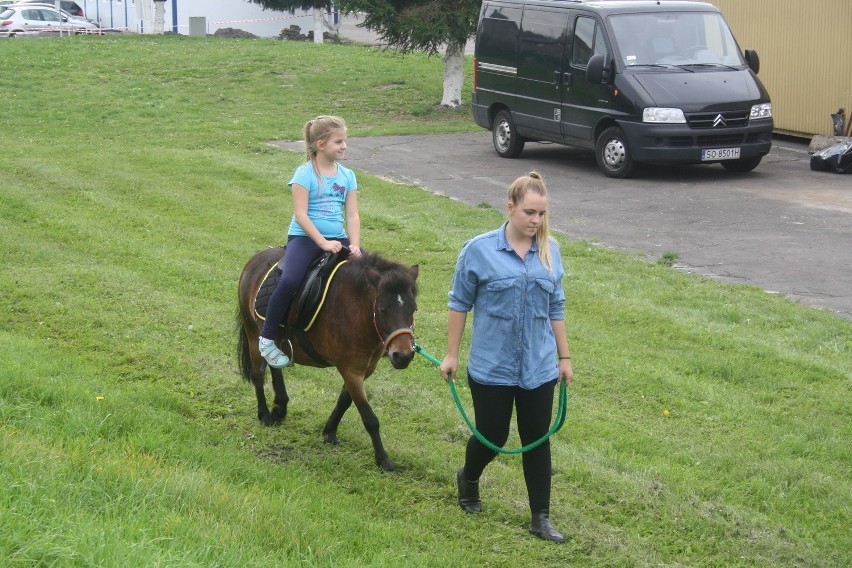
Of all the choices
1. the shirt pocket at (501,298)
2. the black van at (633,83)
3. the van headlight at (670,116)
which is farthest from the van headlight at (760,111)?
the shirt pocket at (501,298)

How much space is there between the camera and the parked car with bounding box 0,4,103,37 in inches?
1790

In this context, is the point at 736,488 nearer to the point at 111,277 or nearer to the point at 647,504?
the point at 647,504

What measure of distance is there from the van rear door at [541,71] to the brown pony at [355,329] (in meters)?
12.3

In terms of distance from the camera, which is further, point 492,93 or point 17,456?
point 492,93

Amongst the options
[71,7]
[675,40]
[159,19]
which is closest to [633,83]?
[675,40]

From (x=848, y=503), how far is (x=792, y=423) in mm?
1254

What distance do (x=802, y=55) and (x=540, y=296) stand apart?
1793 cm

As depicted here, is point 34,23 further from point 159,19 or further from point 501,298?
point 501,298

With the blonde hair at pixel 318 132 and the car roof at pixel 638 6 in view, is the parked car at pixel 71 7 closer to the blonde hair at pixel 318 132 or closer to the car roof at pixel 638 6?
the car roof at pixel 638 6

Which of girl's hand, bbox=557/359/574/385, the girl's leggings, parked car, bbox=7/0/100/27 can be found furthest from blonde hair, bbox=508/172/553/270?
parked car, bbox=7/0/100/27

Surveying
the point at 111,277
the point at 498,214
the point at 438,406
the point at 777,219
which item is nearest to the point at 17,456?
the point at 438,406

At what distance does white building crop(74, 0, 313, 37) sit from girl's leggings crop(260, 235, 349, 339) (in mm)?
47387

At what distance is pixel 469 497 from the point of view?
19.6 ft

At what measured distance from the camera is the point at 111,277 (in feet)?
36.1
